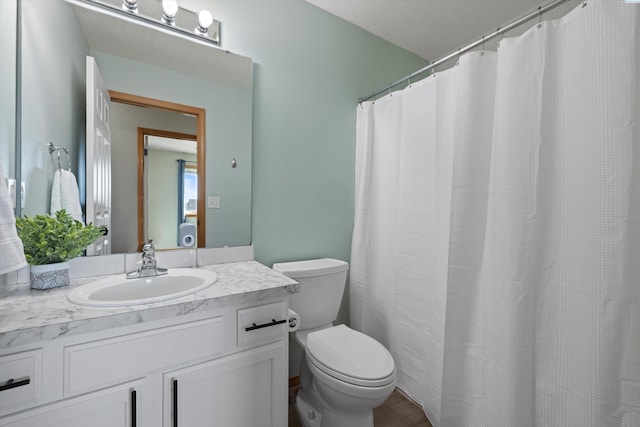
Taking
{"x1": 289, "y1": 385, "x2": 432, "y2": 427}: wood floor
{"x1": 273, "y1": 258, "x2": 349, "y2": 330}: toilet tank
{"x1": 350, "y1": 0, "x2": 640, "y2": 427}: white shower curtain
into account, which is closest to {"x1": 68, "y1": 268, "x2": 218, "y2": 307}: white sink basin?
{"x1": 273, "y1": 258, "x2": 349, "y2": 330}: toilet tank

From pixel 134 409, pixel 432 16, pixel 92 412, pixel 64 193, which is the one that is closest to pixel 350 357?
pixel 134 409

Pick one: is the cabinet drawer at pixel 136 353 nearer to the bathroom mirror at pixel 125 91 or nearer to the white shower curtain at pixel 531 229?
the bathroom mirror at pixel 125 91

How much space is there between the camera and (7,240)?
2.45ft

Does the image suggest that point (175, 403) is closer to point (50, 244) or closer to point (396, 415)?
point (50, 244)

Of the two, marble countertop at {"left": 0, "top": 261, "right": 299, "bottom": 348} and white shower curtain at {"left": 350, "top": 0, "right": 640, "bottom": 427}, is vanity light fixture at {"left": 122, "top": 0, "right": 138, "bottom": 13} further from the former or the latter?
white shower curtain at {"left": 350, "top": 0, "right": 640, "bottom": 427}

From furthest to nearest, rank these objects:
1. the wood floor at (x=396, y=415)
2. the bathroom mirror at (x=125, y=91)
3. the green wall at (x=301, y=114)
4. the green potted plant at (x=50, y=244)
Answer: the green wall at (x=301, y=114)
the wood floor at (x=396, y=415)
the bathroom mirror at (x=125, y=91)
the green potted plant at (x=50, y=244)

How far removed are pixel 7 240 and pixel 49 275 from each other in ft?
1.08

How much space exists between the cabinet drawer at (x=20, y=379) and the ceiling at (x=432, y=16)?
217 cm

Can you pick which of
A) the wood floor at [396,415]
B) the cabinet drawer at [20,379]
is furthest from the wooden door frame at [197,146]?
the wood floor at [396,415]

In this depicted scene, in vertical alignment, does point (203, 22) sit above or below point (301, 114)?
above

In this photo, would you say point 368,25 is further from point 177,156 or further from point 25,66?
point 25,66

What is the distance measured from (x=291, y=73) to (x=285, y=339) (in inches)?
60.6

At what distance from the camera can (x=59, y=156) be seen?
3.78 feet

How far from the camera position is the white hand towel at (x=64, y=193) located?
1137 millimetres
